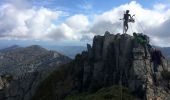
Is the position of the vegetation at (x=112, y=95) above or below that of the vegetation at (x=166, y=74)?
below

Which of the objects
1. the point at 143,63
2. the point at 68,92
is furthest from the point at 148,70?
the point at 68,92

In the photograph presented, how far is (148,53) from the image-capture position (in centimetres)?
17988

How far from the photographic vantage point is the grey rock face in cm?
16462

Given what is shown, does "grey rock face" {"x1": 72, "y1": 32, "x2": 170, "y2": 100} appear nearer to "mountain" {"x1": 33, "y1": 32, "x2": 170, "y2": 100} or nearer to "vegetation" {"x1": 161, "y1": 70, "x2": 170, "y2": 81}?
"mountain" {"x1": 33, "y1": 32, "x2": 170, "y2": 100}

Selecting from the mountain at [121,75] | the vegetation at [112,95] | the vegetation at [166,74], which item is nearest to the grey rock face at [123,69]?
the mountain at [121,75]

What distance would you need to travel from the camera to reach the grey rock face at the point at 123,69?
540ft

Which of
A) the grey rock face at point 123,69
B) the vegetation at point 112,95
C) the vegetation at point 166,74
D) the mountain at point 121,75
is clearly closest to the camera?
the vegetation at point 112,95

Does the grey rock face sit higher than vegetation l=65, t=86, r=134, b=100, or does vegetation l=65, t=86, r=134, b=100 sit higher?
the grey rock face

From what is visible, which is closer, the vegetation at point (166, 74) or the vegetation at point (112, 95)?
the vegetation at point (112, 95)

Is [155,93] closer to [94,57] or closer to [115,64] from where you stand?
[115,64]

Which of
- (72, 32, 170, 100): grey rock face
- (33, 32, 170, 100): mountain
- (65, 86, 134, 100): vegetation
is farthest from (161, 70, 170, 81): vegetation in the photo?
(65, 86, 134, 100): vegetation

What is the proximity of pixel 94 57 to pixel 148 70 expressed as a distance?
36.1m

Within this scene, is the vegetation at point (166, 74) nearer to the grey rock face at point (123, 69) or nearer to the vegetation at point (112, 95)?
the grey rock face at point (123, 69)

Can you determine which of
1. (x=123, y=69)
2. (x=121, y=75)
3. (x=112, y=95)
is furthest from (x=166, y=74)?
(x=112, y=95)
